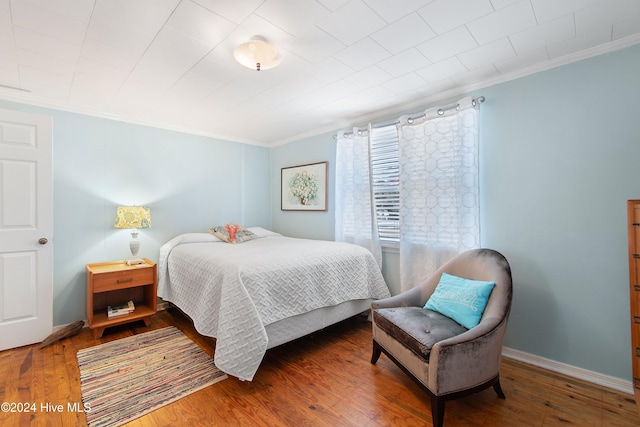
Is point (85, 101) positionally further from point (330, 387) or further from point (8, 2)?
point (330, 387)

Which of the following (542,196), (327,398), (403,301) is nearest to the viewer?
(327,398)

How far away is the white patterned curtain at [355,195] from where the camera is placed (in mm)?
3256

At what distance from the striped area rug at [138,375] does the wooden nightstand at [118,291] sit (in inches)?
10.0

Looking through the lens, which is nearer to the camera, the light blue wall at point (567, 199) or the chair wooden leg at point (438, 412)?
the chair wooden leg at point (438, 412)

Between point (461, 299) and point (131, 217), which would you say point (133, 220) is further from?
point (461, 299)

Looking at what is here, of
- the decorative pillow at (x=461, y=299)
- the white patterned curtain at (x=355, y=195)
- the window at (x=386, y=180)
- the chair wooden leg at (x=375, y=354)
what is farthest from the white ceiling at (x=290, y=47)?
the chair wooden leg at (x=375, y=354)

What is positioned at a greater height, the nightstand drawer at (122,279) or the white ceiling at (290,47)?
the white ceiling at (290,47)

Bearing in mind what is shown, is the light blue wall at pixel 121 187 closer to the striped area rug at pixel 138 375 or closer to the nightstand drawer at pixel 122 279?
the nightstand drawer at pixel 122 279

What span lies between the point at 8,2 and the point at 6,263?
2.12 metres

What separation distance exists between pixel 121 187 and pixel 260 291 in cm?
237

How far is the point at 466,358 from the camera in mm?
1582

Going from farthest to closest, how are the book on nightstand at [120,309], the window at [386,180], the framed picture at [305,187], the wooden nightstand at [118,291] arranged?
the framed picture at [305,187] → the window at [386,180] → the book on nightstand at [120,309] → the wooden nightstand at [118,291]

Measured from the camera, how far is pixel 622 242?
1891mm

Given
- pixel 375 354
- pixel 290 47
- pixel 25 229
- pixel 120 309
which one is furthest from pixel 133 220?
pixel 375 354
